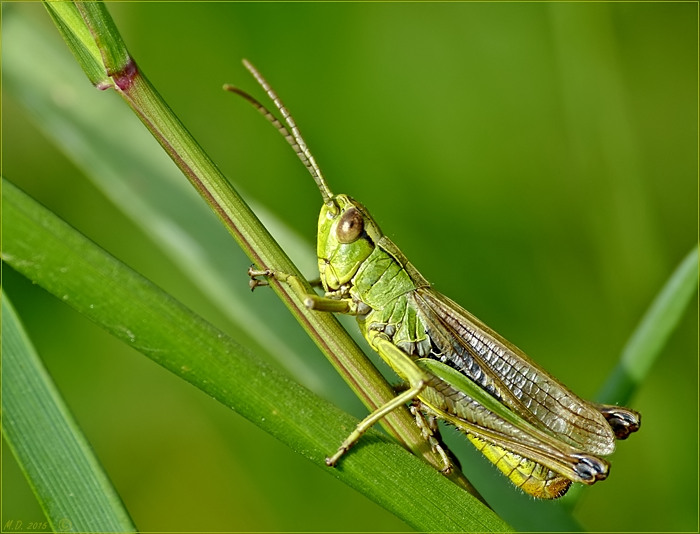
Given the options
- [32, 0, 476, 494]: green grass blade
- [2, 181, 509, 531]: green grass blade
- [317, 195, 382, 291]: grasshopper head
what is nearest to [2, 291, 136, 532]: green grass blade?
[2, 181, 509, 531]: green grass blade

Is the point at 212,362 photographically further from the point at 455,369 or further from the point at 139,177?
the point at 139,177

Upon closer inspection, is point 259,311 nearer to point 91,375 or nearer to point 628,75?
point 91,375

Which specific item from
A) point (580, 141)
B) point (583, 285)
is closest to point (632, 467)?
point (583, 285)

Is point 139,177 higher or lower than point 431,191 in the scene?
lower

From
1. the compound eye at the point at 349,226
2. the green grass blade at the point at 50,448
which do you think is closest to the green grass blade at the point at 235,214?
the green grass blade at the point at 50,448

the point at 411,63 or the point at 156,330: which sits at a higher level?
the point at 411,63

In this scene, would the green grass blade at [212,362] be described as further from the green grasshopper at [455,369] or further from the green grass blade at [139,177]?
the green grass blade at [139,177]

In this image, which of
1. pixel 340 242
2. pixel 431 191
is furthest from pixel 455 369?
pixel 431 191
